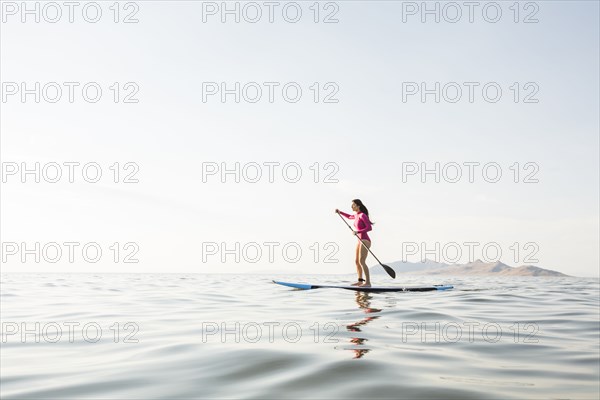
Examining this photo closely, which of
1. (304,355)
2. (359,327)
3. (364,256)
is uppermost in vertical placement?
(364,256)

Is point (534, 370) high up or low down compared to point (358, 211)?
down

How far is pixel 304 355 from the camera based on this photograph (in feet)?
15.3

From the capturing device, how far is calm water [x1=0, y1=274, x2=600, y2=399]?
11.6ft

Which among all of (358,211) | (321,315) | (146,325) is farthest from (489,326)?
(358,211)

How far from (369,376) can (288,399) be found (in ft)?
2.72

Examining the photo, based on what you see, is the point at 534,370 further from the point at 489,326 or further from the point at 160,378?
the point at 160,378

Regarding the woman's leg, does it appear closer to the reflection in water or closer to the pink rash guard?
the pink rash guard

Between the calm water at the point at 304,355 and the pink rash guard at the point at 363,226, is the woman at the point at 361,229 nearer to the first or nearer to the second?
the pink rash guard at the point at 363,226

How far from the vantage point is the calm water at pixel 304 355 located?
11.6 ft

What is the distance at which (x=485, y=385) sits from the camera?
11.9ft

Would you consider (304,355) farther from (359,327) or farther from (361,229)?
(361,229)

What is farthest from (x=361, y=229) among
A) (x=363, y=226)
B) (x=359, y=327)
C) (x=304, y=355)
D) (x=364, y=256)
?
(x=304, y=355)

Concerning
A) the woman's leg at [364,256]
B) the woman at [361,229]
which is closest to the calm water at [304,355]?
the woman's leg at [364,256]

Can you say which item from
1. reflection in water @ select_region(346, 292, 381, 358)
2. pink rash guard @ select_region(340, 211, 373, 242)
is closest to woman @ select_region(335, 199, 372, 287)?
pink rash guard @ select_region(340, 211, 373, 242)
